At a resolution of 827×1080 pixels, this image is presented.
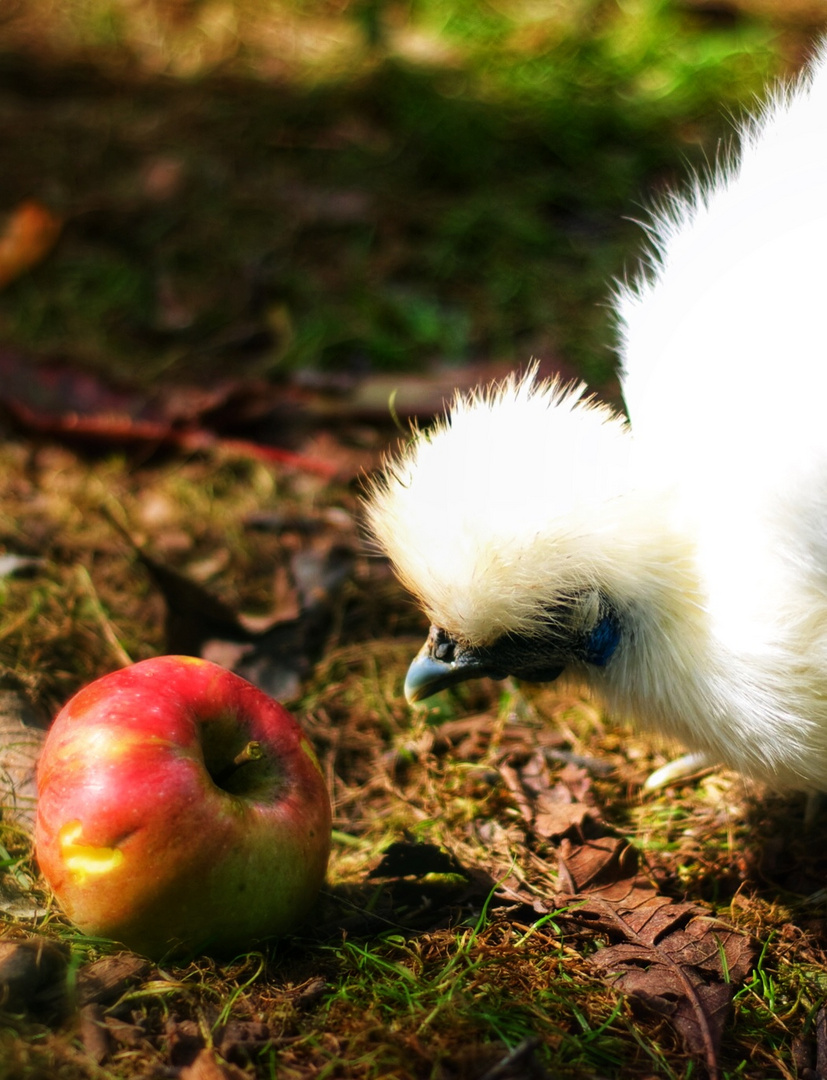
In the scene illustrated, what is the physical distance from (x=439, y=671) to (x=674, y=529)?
2.20ft

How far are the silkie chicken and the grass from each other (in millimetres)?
498

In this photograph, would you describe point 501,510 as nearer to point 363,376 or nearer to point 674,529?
point 674,529

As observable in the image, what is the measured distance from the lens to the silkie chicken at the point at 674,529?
7.63 feet

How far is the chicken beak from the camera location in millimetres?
2625

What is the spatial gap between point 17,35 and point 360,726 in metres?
5.68

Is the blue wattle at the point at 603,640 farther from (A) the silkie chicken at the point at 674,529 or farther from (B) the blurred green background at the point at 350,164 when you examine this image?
(B) the blurred green background at the point at 350,164

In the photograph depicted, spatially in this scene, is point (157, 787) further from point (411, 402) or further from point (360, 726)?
point (411, 402)

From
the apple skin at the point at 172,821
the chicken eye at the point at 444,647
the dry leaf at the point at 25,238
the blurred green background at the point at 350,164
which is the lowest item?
the apple skin at the point at 172,821

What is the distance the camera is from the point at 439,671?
8.68 ft

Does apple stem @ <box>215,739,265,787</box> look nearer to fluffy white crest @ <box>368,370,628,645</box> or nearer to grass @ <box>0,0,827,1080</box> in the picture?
grass @ <box>0,0,827,1080</box>

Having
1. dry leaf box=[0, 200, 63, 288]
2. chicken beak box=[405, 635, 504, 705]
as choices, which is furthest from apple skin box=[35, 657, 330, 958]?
dry leaf box=[0, 200, 63, 288]

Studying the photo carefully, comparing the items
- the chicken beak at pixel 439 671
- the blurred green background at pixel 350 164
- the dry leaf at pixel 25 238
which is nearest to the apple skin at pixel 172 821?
the chicken beak at pixel 439 671

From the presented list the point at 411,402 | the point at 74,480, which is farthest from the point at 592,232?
the point at 74,480

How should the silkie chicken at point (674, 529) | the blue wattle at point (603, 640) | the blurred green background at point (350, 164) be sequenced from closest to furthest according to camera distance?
the silkie chicken at point (674, 529) → the blue wattle at point (603, 640) → the blurred green background at point (350, 164)
